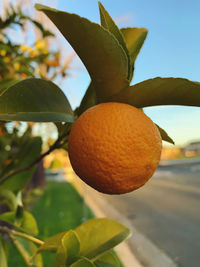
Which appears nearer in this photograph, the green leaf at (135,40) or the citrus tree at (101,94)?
the citrus tree at (101,94)

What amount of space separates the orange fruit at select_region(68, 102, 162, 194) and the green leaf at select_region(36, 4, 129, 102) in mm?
38

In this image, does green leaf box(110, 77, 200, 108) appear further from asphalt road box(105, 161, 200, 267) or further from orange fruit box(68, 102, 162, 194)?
asphalt road box(105, 161, 200, 267)

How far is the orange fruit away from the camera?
0.40 m

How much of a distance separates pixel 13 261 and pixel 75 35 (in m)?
3.63

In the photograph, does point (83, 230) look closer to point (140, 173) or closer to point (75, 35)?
point (140, 173)

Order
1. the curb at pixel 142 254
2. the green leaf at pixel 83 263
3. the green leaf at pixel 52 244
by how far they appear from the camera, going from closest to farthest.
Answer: the green leaf at pixel 83 263, the green leaf at pixel 52 244, the curb at pixel 142 254

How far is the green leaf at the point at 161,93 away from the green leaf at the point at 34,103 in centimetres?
10

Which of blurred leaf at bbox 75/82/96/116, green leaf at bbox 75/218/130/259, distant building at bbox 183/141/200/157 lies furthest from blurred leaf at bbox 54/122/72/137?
distant building at bbox 183/141/200/157

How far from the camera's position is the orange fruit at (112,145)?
397mm

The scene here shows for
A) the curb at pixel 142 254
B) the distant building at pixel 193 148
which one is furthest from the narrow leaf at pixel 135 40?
the distant building at pixel 193 148

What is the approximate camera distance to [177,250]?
154 inches

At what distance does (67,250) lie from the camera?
1.74ft

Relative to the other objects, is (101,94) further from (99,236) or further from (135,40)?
Result: (99,236)

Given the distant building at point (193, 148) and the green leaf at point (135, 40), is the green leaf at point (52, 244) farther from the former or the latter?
the distant building at point (193, 148)
